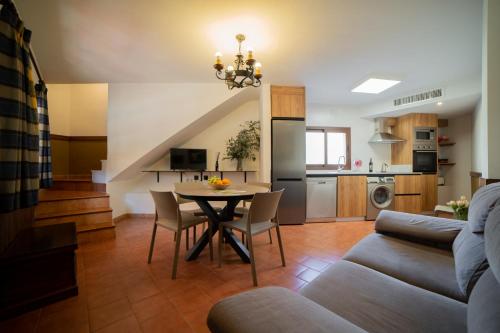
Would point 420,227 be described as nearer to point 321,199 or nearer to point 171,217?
point 171,217

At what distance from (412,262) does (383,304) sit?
531 mm

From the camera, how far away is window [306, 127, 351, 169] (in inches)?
185

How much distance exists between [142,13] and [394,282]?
2.70 meters

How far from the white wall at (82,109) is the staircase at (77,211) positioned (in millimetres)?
2076

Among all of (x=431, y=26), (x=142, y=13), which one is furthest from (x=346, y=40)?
(x=142, y=13)

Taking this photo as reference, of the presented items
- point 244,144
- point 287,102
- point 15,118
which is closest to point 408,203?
point 287,102

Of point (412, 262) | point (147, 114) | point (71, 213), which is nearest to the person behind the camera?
point (412, 262)

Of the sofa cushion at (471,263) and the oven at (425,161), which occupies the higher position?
the oven at (425,161)

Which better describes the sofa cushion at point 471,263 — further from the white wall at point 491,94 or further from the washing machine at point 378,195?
the washing machine at point 378,195

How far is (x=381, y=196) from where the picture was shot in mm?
4148

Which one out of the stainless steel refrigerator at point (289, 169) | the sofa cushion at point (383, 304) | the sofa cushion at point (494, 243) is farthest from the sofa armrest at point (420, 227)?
the stainless steel refrigerator at point (289, 169)

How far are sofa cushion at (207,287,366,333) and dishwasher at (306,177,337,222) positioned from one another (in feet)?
10.7

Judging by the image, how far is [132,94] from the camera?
3531 millimetres

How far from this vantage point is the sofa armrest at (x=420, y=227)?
4.66 feet
